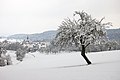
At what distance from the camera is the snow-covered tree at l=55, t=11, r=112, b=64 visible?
6695mm

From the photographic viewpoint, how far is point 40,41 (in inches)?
306

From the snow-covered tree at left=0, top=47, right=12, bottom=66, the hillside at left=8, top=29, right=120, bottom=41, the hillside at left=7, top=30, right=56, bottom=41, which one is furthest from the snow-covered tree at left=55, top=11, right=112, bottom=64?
the snow-covered tree at left=0, top=47, right=12, bottom=66

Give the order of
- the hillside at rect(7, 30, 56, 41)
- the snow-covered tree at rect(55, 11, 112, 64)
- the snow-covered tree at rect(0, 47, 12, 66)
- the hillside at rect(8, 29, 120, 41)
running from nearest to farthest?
the snow-covered tree at rect(55, 11, 112, 64) → the hillside at rect(8, 29, 120, 41) → the hillside at rect(7, 30, 56, 41) → the snow-covered tree at rect(0, 47, 12, 66)

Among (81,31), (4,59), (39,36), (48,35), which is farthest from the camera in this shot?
(4,59)

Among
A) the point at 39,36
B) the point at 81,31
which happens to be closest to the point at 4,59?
the point at 39,36

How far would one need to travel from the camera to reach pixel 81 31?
22.0 ft

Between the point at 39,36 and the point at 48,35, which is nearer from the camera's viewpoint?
the point at 48,35

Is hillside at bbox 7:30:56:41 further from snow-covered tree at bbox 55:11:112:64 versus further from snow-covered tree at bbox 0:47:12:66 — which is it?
snow-covered tree at bbox 0:47:12:66

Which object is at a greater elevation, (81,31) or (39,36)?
(81,31)

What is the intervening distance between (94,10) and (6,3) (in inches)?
107

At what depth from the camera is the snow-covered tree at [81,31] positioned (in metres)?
6.70

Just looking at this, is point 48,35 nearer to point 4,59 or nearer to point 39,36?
point 39,36

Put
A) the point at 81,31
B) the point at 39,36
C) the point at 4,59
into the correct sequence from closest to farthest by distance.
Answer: the point at 81,31, the point at 39,36, the point at 4,59

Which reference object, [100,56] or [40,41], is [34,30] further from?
[100,56]
